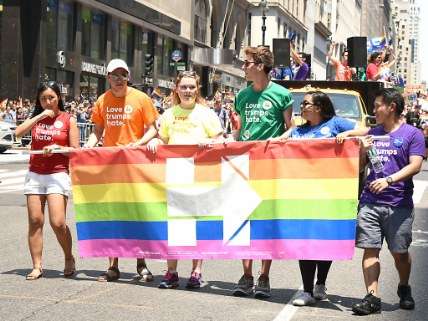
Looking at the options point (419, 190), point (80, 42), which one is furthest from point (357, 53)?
point (80, 42)

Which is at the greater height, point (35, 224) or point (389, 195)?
point (389, 195)

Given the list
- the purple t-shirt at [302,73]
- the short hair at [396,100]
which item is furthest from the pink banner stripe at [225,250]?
the purple t-shirt at [302,73]

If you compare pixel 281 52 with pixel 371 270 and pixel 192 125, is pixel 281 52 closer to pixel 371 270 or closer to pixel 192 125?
pixel 192 125

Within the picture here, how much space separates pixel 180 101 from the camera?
818 cm

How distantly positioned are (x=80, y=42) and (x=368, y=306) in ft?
118

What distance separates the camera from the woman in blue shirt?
744cm

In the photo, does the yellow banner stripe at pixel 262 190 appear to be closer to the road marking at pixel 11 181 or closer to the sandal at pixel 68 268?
the sandal at pixel 68 268

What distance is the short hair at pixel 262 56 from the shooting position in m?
7.80

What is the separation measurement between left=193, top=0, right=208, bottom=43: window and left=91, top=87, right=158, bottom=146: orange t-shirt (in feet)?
179

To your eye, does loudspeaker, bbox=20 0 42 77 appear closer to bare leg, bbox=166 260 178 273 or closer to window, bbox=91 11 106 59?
window, bbox=91 11 106 59

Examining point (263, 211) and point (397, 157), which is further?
point (263, 211)

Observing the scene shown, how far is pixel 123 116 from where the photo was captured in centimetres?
836

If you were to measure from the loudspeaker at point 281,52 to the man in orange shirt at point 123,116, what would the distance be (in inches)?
566

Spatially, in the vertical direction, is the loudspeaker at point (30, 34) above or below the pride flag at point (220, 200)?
above
